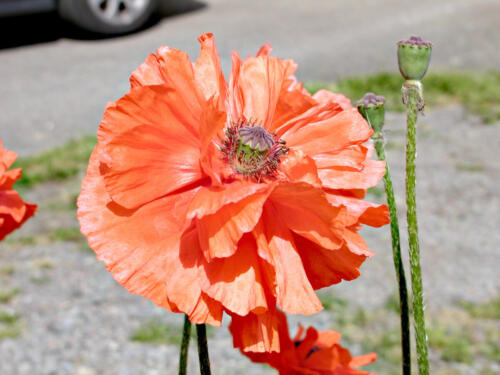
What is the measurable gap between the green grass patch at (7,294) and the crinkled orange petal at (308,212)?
275cm

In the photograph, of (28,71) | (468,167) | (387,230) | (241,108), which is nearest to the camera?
(241,108)

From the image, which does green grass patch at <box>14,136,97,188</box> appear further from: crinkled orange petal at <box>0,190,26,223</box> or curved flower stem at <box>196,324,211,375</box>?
curved flower stem at <box>196,324,211,375</box>

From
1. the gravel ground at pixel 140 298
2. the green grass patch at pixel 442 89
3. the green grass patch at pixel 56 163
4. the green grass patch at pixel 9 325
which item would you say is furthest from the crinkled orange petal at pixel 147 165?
the green grass patch at pixel 442 89

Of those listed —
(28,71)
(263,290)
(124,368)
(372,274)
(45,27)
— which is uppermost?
(45,27)

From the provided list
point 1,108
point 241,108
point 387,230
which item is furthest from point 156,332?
point 1,108

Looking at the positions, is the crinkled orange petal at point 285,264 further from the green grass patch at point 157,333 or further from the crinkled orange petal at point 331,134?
the green grass patch at point 157,333

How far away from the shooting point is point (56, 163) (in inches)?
176

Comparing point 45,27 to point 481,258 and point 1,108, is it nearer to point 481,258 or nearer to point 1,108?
point 1,108

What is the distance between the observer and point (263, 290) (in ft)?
2.42

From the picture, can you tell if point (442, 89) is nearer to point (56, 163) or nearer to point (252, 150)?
point (56, 163)

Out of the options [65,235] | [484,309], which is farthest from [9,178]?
[65,235]

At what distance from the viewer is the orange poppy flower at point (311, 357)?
3.25 ft

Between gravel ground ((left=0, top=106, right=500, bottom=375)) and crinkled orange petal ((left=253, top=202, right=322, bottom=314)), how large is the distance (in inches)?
85.6

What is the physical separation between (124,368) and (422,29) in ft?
18.7
